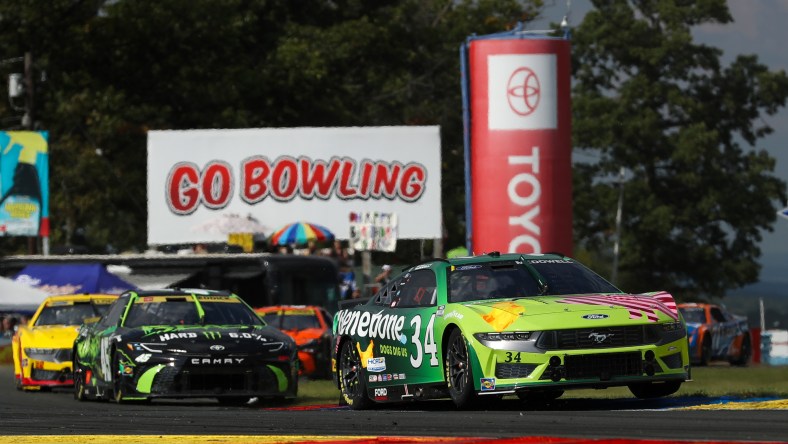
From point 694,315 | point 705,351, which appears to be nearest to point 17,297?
point 694,315

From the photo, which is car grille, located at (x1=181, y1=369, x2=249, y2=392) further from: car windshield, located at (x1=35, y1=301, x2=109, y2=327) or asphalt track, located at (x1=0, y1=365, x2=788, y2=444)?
car windshield, located at (x1=35, y1=301, x2=109, y2=327)

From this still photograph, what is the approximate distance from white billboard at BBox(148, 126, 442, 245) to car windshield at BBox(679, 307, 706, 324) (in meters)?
10.6

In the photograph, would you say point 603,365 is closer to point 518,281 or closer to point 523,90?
point 518,281

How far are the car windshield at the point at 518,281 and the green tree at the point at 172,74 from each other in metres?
39.7

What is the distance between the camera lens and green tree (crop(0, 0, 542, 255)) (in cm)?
5475

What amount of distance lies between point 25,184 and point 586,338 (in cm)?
3428

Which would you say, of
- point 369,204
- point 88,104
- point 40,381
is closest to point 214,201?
point 369,204

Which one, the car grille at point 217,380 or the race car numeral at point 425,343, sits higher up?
the race car numeral at point 425,343

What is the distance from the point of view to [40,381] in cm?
2328

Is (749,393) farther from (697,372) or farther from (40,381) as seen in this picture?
(697,372)

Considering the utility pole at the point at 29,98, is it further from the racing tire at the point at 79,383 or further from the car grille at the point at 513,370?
the car grille at the point at 513,370

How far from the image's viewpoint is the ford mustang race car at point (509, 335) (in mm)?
13688

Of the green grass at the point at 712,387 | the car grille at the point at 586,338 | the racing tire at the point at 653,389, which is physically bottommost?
the green grass at the point at 712,387

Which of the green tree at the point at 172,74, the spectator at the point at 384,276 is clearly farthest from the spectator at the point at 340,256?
the green tree at the point at 172,74
